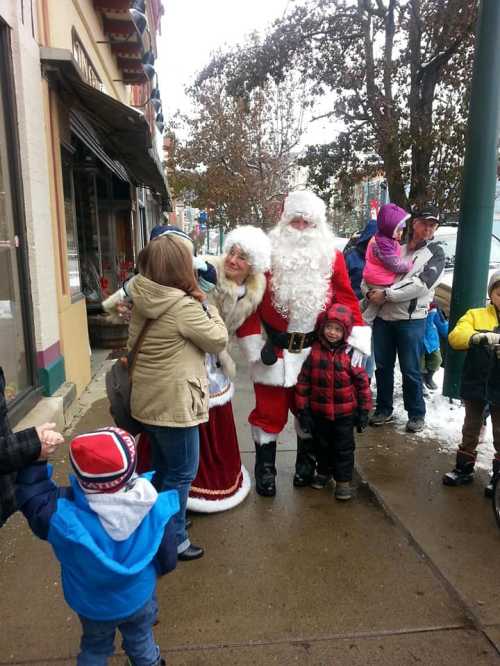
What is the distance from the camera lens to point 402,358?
4.27 m

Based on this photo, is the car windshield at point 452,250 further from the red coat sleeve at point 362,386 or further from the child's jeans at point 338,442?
the child's jeans at point 338,442

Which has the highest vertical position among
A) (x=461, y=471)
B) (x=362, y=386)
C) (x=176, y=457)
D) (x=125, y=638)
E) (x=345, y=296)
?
(x=345, y=296)

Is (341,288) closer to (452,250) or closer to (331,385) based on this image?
(331,385)

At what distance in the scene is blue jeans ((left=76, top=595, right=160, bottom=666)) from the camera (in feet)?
5.50

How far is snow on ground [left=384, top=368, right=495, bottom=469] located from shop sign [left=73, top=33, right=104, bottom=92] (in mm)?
4753

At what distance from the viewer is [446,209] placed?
7918mm

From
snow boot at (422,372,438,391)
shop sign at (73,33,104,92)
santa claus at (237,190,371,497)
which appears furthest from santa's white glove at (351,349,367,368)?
shop sign at (73,33,104,92)

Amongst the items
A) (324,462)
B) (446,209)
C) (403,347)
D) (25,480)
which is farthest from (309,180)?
(25,480)

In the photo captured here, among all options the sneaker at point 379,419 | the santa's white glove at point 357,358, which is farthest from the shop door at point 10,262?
the sneaker at point 379,419

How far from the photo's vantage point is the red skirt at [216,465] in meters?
3.03

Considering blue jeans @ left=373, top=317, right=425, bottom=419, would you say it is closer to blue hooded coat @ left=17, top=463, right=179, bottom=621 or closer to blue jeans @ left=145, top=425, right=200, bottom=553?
blue jeans @ left=145, top=425, right=200, bottom=553

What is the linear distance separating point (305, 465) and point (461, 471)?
1026 millimetres

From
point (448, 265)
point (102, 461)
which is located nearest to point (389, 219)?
point (102, 461)

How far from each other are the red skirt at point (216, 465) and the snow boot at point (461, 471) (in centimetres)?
142
